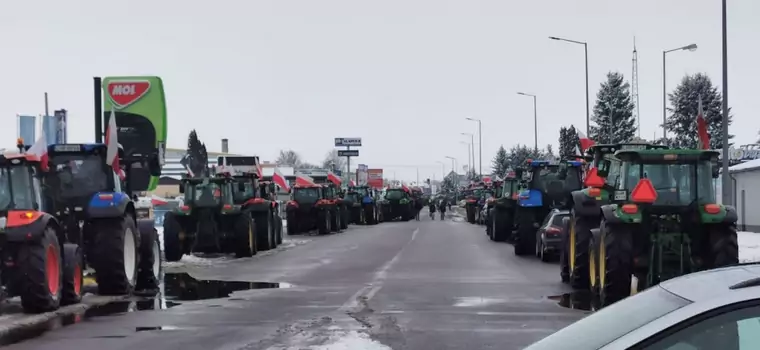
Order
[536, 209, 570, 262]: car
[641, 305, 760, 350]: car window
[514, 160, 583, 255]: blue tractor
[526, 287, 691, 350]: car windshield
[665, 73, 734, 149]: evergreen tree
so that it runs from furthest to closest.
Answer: [665, 73, 734, 149]: evergreen tree, [514, 160, 583, 255]: blue tractor, [536, 209, 570, 262]: car, [526, 287, 691, 350]: car windshield, [641, 305, 760, 350]: car window

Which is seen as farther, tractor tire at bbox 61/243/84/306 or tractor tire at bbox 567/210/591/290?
tractor tire at bbox 567/210/591/290

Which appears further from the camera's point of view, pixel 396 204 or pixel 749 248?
pixel 396 204

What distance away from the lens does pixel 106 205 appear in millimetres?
15430

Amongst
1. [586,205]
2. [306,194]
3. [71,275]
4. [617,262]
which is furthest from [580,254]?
[306,194]

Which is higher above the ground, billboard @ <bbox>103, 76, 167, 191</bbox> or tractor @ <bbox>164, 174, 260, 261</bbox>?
billboard @ <bbox>103, 76, 167, 191</bbox>

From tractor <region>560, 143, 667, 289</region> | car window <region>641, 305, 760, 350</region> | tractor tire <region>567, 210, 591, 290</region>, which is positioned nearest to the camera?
car window <region>641, 305, 760, 350</region>

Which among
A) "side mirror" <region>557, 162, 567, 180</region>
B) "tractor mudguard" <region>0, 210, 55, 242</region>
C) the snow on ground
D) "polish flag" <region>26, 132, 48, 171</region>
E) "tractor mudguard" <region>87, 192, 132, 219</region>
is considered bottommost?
the snow on ground

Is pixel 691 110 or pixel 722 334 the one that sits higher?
pixel 691 110

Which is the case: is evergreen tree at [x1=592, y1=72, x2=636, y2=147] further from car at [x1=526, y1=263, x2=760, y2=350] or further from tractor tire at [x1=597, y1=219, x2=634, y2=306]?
car at [x1=526, y1=263, x2=760, y2=350]

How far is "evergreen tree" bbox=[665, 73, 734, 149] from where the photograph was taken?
2899 inches

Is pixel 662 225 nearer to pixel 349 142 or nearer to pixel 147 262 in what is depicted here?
pixel 147 262

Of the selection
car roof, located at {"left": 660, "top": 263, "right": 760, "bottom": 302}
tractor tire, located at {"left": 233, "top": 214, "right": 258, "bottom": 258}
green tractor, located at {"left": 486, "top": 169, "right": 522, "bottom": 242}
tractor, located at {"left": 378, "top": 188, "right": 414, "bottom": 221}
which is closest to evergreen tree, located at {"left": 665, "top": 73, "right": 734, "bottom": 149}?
tractor, located at {"left": 378, "top": 188, "right": 414, "bottom": 221}

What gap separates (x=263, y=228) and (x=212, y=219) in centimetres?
270

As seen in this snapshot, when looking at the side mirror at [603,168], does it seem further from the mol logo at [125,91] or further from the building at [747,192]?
the building at [747,192]
